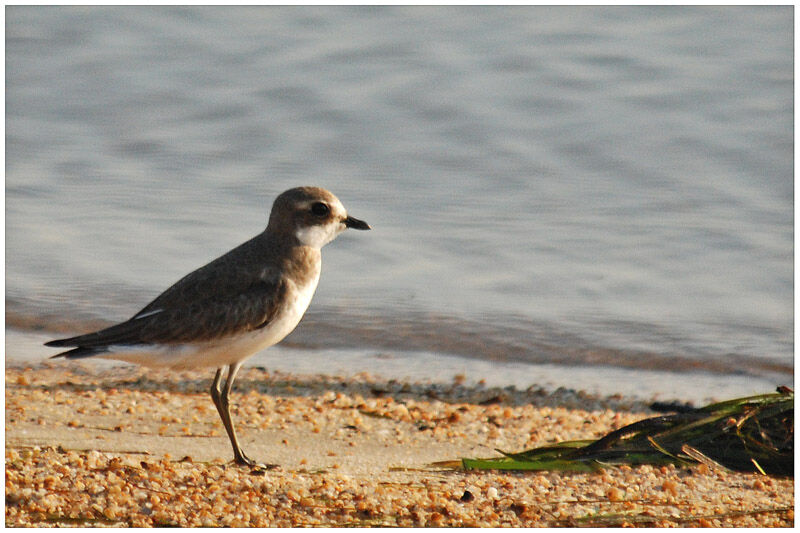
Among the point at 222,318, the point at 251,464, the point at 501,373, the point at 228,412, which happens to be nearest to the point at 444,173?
the point at 501,373

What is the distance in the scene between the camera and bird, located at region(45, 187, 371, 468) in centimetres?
526

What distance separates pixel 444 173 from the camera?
10703 millimetres

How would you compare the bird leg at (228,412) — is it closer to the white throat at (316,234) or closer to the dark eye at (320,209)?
the white throat at (316,234)

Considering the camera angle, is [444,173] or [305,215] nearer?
[305,215]

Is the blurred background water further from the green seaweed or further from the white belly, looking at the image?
the white belly

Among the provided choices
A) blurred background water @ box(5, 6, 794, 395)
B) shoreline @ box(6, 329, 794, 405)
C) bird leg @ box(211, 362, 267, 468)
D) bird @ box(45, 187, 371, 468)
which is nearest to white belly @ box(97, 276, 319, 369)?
bird @ box(45, 187, 371, 468)

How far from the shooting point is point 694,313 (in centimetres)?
Answer: 830

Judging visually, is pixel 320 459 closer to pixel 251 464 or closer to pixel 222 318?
pixel 251 464

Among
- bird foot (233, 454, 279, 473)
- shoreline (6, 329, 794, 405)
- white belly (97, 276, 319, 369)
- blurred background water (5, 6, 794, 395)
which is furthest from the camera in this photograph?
blurred background water (5, 6, 794, 395)

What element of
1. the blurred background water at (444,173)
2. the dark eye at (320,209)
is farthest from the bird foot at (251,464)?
the blurred background water at (444,173)

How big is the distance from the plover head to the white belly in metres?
0.39

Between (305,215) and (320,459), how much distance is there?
1.23m

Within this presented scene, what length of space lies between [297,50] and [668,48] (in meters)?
4.34

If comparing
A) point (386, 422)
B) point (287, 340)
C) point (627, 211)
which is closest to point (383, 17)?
point (627, 211)
